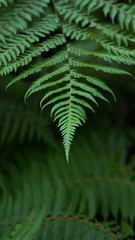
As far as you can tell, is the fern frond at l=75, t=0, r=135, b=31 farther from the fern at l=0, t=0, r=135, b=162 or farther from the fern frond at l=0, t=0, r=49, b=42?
the fern frond at l=0, t=0, r=49, b=42

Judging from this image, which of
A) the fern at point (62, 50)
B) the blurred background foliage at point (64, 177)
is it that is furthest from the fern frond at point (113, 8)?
the blurred background foliage at point (64, 177)

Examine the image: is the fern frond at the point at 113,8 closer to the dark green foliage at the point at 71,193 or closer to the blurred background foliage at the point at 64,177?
the blurred background foliage at the point at 64,177

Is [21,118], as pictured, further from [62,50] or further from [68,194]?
[62,50]

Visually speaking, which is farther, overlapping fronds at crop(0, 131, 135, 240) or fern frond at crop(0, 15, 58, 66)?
overlapping fronds at crop(0, 131, 135, 240)

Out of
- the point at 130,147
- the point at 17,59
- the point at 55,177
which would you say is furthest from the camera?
the point at 130,147

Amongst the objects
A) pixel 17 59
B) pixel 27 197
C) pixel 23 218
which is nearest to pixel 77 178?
pixel 27 197

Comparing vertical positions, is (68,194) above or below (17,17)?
below

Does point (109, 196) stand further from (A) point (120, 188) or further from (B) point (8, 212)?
(B) point (8, 212)

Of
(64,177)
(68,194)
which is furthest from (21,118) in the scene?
(68,194)

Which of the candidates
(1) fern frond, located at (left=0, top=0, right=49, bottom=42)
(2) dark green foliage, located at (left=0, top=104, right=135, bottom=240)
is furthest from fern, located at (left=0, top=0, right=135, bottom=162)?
(2) dark green foliage, located at (left=0, top=104, right=135, bottom=240)
